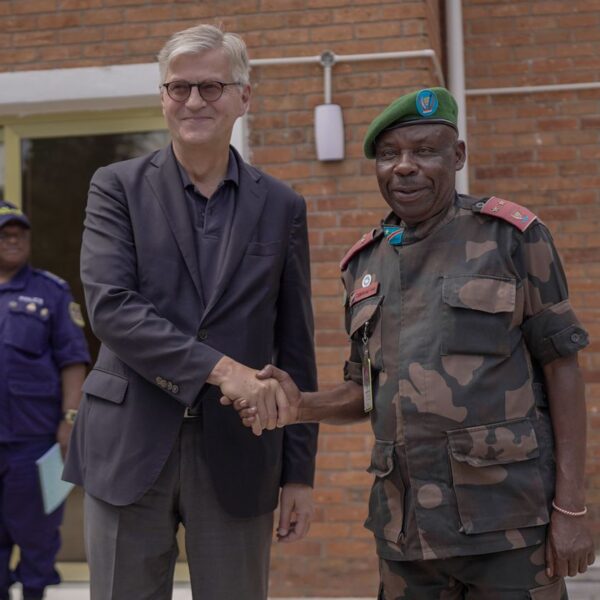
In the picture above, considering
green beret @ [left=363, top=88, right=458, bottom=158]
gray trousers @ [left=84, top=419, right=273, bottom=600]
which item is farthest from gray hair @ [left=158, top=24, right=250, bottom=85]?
gray trousers @ [left=84, top=419, right=273, bottom=600]

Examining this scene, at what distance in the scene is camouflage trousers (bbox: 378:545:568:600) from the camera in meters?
2.14

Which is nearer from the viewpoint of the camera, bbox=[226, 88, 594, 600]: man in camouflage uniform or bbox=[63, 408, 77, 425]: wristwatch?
bbox=[226, 88, 594, 600]: man in camouflage uniform

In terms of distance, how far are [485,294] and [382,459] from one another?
1.60ft

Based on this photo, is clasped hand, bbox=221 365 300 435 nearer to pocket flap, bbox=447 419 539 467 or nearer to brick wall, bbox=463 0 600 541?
pocket flap, bbox=447 419 539 467

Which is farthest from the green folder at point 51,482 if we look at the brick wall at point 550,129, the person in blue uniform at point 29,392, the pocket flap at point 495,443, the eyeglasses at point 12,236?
the brick wall at point 550,129

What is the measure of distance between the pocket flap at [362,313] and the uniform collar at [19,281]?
2.46 m

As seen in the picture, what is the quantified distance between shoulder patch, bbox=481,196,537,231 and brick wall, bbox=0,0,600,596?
2109 millimetres

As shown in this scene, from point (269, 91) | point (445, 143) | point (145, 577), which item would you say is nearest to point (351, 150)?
point (269, 91)

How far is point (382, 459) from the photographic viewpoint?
2.29 m

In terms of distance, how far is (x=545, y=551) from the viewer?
2162 millimetres

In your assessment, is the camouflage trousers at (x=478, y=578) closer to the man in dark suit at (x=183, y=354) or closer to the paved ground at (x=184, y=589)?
the man in dark suit at (x=183, y=354)

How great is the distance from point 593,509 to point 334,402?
3.24 meters

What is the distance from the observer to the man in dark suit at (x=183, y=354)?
228 centimetres

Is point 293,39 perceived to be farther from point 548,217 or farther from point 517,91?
point 548,217
